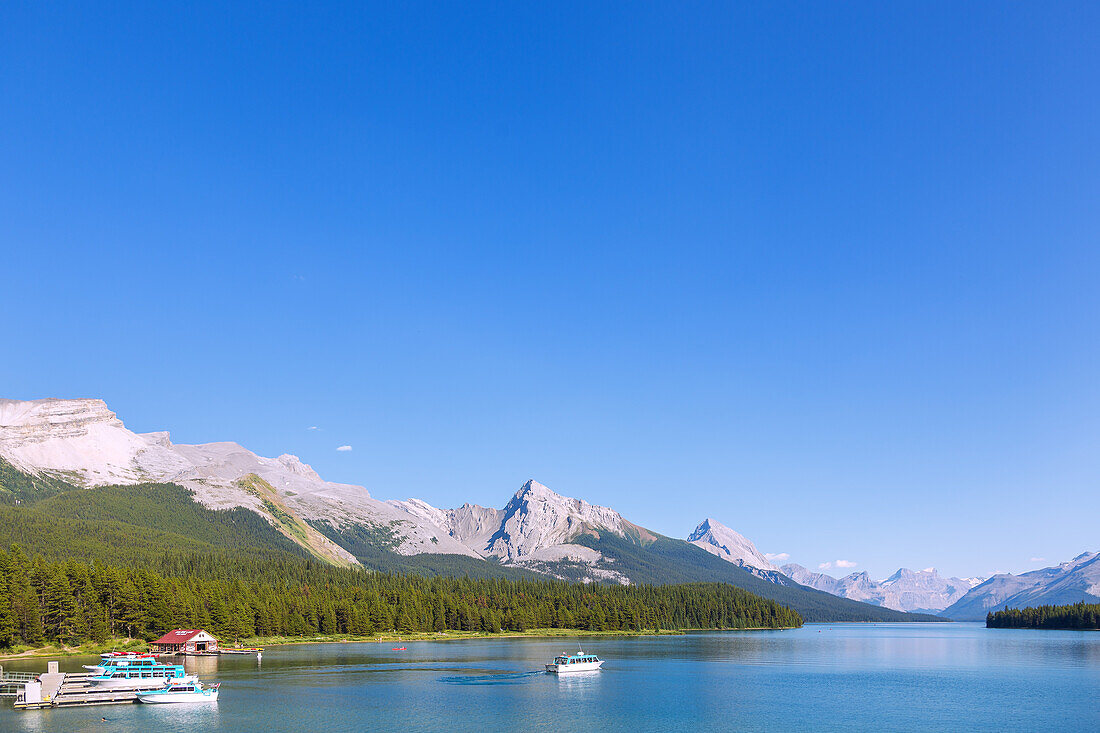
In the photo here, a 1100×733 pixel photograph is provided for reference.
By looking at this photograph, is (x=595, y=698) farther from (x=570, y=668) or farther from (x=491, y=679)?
(x=570, y=668)

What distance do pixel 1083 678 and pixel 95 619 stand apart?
197420mm

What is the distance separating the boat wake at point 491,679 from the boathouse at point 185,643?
6835 cm

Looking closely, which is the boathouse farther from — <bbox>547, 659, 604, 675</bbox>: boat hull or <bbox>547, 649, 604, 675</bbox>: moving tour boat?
<bbox>547, 659, 604, 675</bbox>: boat hull

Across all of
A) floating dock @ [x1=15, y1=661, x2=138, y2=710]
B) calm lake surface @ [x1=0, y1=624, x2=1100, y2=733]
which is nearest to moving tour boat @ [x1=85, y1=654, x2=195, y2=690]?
floating dock @ [x1=15, y1=661, x2=138, y2=710]

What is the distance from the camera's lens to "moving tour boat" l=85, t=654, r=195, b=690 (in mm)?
111938

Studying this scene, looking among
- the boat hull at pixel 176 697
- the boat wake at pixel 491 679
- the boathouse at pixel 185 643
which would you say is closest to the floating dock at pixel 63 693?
the boat hull at pixel 176 697

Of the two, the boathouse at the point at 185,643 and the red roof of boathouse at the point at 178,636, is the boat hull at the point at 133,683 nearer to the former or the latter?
the boathouse at the point at 185,643

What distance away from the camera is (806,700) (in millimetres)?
116750

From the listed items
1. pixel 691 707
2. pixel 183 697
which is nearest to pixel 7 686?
pixel 183 697

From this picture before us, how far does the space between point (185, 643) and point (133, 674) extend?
5951 centimetres

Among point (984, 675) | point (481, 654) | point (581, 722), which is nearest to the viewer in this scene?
point (581, 722)

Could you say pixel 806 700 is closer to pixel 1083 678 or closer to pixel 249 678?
pixel 1083 678

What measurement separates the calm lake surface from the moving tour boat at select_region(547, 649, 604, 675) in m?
2.94

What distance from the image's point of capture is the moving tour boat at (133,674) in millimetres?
111938
